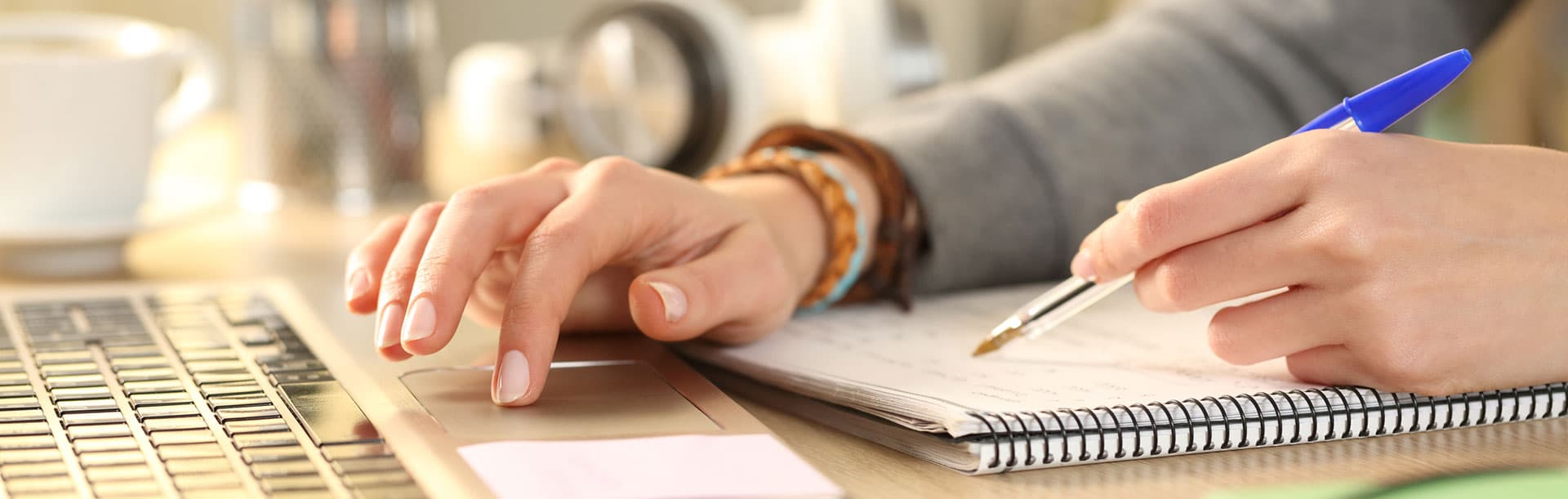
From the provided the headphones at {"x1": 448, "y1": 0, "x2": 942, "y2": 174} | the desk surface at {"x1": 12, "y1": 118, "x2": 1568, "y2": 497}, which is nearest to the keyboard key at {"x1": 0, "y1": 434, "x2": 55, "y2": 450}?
the desk surface at {"x1": 12, "y1": 118, "x2": 1568, "y2": 497}

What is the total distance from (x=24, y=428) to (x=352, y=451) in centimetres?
10

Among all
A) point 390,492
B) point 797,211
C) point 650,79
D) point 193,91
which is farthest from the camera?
point 650,79

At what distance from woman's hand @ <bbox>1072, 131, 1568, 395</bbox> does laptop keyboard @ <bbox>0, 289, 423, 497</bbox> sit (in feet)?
0.84

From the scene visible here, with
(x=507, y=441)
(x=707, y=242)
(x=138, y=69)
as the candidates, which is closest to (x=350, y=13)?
(x=138, y=69)

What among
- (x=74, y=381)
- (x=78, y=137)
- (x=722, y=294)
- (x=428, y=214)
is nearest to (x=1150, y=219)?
(x=722, y=294)

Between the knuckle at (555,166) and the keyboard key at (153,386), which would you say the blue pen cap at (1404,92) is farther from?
the keyboard key at (153,386)

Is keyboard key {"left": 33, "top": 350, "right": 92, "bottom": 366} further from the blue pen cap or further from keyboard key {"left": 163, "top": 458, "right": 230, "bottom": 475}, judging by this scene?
the blue pen cap

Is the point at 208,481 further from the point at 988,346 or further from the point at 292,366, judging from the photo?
the point at 988,346

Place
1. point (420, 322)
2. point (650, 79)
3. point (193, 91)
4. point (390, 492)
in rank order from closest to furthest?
point (390, 492)
point (420, 322)
point (193, 91)
point (650, 79)

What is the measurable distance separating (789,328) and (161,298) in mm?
298

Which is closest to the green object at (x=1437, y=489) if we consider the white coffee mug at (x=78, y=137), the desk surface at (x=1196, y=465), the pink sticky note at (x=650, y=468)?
the desk surface at (x=1196, y=465)

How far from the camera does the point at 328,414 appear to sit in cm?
41

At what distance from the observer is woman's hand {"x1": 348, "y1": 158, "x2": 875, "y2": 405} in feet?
1.45

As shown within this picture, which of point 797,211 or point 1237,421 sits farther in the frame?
point 797,211
